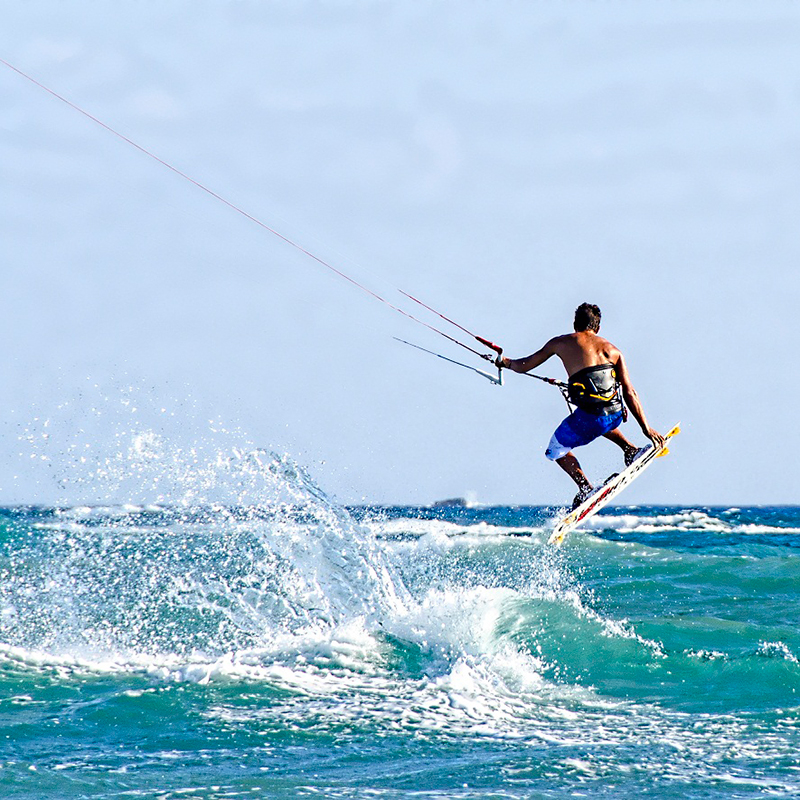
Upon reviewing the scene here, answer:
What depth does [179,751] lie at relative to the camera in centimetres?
621

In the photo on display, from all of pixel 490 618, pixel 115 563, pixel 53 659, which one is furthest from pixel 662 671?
pixel 115 563

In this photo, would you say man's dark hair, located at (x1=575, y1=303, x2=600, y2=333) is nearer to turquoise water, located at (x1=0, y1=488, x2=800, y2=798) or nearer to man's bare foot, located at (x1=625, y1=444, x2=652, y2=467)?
man's bare foot, located at (x1=625, y1=444, x2=652, y2=467)

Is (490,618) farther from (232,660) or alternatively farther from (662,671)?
(232,660)

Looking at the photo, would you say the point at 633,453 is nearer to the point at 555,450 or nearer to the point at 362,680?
the point at 555,450

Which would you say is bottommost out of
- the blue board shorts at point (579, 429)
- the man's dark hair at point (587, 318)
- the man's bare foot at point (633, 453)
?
the man's bare foot at point (633, 453)

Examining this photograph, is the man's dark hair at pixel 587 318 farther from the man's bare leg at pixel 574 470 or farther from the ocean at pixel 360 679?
the ocean at pixel 360 679

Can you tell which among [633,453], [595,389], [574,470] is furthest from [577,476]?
[595,389]

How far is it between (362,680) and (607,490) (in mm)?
3587

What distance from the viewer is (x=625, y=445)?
1013cm

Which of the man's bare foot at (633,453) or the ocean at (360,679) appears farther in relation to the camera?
the man's bare foot at (633,453)

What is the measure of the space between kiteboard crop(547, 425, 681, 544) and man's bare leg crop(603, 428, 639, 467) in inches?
3.4

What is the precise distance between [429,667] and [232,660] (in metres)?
1.77

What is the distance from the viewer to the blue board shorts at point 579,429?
9.49m

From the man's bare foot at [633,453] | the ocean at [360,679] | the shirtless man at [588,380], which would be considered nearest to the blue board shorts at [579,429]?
the shirtless man at [588,380]
